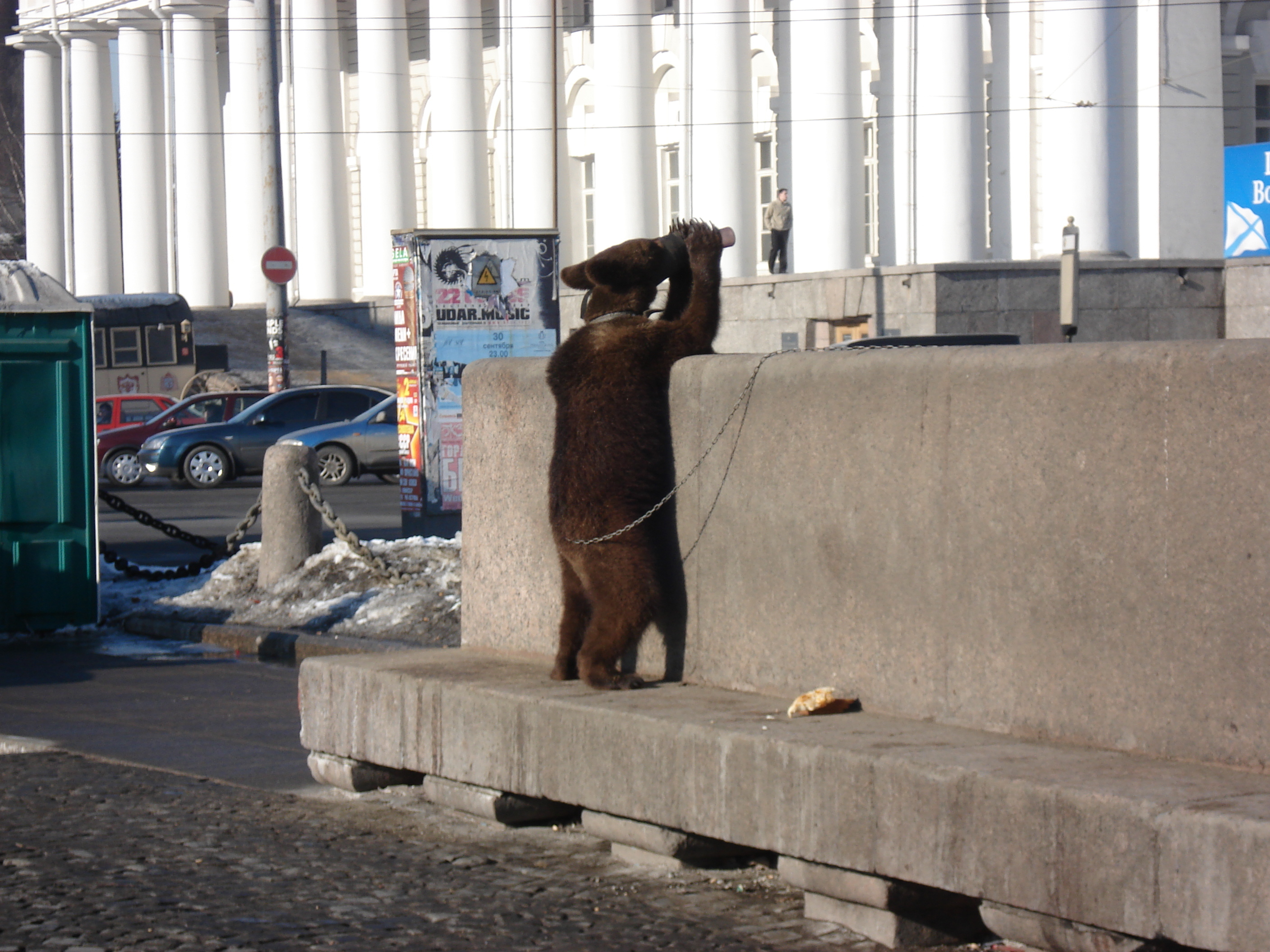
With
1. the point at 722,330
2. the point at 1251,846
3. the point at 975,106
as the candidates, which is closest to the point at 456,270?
the point at 1251,846

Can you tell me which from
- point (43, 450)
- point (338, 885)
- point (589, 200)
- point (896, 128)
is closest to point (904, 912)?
point (338, 885)

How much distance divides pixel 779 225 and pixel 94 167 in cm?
3027

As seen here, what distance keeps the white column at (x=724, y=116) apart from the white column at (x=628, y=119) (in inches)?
76.8

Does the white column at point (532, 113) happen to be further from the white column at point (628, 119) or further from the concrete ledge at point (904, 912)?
the concrete ledge at point (904, 912)

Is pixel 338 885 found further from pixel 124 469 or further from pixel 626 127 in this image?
pixel 626 127

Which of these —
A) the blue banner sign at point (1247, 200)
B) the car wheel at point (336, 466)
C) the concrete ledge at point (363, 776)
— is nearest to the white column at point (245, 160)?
the car wheel at point (336, 466)

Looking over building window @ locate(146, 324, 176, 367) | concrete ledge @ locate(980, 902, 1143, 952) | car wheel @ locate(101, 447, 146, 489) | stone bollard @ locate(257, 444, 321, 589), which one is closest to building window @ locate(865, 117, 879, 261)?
building window @ locate(146, 324, 176, 367)

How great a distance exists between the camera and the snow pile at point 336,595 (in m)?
12.0

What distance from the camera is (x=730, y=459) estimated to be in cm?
603

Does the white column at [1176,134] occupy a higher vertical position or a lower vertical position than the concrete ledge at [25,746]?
higher

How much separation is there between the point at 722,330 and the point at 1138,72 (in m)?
9.79

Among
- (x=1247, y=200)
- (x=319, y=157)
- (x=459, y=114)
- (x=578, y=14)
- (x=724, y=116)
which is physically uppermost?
(x=578, y=14)

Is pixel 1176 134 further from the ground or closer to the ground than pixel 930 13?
closer to the ground

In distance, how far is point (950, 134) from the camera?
114ft
